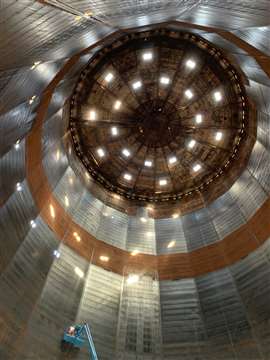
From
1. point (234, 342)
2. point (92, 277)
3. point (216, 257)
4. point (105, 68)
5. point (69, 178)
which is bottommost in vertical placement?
point (234, 342)

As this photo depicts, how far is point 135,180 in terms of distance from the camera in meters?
24.7

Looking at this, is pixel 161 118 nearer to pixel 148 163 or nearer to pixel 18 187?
pixel 148 163

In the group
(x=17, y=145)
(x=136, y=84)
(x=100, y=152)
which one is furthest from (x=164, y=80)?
(x=17, y=145)

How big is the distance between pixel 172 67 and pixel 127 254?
39.8 ft

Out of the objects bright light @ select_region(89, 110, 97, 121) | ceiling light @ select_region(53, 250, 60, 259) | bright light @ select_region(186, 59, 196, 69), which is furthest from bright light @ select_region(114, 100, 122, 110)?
ceiling light @ select_region(53, 250, 60, 259)

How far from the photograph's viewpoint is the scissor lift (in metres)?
13.1

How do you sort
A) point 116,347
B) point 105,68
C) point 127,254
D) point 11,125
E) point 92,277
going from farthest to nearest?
point 105,68
point 127,254
point 92,277
point 116,347
point 11,125

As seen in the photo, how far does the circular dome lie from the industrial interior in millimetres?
100

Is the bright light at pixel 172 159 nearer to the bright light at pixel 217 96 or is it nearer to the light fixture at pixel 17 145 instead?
the bright light at pixel 217 96

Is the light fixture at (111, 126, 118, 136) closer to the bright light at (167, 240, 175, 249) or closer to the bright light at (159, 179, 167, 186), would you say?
the bright light at (159, 179, 167, 186)

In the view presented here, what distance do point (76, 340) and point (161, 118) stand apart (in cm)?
Answer: 1618

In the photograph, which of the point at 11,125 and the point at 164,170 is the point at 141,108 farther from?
the point at 11,125

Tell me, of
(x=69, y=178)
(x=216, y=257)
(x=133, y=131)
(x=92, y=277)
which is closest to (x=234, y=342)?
(x=216, y=257)

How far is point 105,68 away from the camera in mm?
21266
